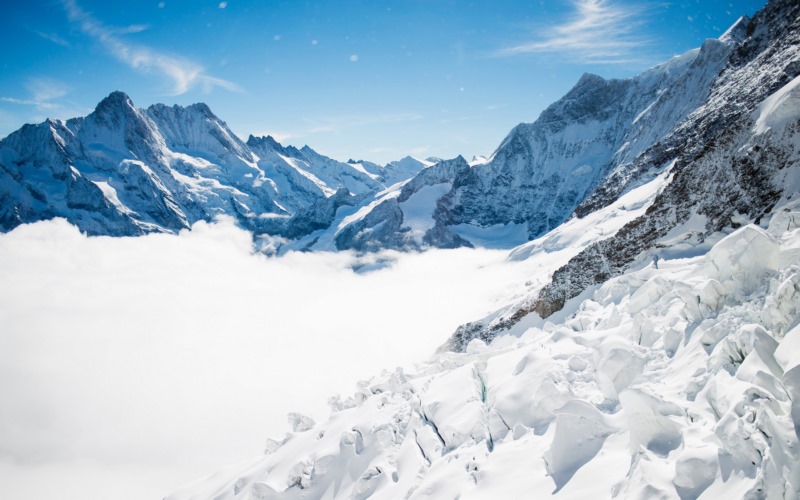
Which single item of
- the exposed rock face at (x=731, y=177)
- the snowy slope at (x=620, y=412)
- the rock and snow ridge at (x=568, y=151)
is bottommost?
the snowy slope at (x=620, y=412)

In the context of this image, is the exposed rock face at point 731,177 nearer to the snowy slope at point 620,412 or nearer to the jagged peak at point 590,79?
the snowy slope at point 620,412

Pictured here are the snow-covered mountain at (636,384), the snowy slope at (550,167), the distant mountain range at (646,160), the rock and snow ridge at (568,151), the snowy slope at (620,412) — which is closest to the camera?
the snowy slope at (620,412)

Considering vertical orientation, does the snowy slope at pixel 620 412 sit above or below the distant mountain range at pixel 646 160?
below

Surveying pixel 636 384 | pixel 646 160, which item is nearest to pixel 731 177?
pixel 636 384

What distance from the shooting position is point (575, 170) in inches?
6900

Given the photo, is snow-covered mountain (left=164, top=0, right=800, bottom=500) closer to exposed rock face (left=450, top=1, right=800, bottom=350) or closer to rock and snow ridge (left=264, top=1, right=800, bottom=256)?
exposed rock face (left=450, top=1, right=800, bottom=350)

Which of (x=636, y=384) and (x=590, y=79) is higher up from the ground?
(x=590, y=79)

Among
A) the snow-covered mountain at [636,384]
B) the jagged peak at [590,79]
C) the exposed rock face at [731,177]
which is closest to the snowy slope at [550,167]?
the jagged peak at [590,79]

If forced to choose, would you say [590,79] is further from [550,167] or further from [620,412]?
[620,412]

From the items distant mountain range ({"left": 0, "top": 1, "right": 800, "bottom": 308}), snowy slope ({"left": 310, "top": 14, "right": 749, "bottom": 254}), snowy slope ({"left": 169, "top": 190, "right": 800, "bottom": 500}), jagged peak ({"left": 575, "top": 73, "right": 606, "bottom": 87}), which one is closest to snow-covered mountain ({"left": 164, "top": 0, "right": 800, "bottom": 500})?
snowy slope ({"left": 169, "top": 190, "right": 800, "bottom": 500})

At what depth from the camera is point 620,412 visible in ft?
34.1

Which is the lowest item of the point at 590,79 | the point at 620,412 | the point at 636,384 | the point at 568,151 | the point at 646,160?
the point at 620,412

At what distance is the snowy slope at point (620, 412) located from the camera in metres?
6.86

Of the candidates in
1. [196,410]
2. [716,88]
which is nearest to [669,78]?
[716,88]
